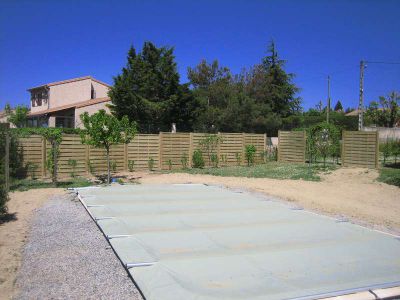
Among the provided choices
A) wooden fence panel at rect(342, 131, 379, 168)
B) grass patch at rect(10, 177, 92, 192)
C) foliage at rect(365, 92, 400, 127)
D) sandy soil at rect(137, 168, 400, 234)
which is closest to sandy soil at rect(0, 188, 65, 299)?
grass patch at rect(10, 177, 92, 192)

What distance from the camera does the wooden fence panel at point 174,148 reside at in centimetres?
1738

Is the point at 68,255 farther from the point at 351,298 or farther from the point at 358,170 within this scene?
the point at 358,170

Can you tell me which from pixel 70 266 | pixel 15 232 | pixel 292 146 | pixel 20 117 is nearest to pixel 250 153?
pixel 292 146

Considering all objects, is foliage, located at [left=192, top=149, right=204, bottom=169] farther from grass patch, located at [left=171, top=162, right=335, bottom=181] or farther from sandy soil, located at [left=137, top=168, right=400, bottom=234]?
sandy soil, located at [left=137, top=168, right=400, bottom=234]

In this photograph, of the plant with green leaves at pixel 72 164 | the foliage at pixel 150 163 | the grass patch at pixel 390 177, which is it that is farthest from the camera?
the foliage at pixel 150 163

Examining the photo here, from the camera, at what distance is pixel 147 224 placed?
669cm

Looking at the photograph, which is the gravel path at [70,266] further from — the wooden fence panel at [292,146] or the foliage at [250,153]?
the wooden fence panel at [292,146]

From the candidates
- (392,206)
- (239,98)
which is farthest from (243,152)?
(239,98)

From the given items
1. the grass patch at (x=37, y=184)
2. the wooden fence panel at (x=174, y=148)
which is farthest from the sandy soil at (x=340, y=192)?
the grass patch at (x=37, y=184)

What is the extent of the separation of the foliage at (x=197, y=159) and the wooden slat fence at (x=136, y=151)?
0.77 feet

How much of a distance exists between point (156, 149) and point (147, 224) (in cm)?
1065

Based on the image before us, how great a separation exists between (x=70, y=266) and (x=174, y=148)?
13.2 m

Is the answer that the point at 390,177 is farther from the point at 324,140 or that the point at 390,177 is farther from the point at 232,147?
the point at 232,147

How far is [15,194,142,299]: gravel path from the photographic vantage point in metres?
3.87
